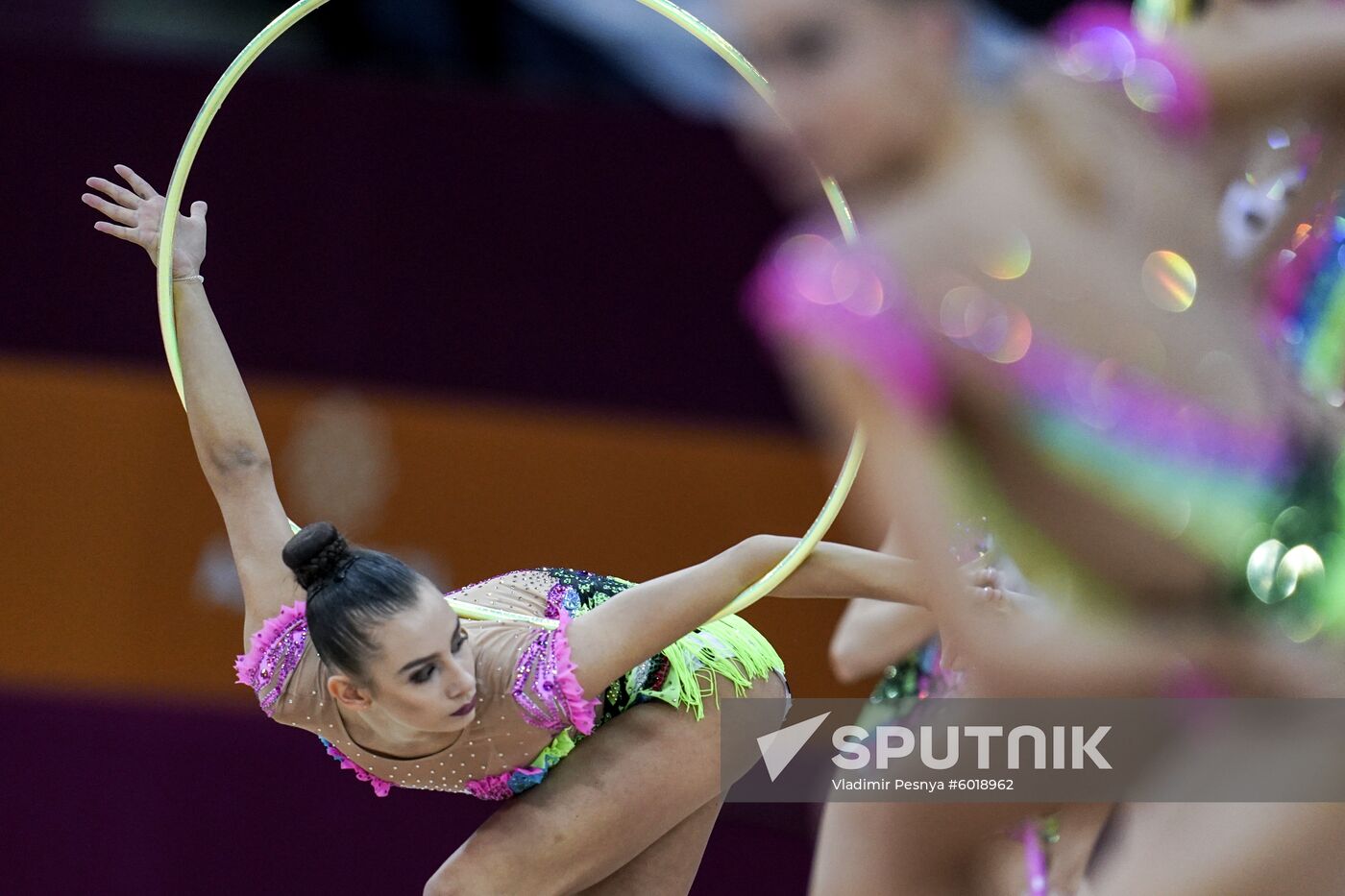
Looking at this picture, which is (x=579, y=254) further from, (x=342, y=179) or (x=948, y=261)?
(x=948, y=261)

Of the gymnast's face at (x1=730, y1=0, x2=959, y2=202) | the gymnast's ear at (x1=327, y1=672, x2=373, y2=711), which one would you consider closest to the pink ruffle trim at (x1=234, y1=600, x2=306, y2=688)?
the gymnast's ear at (x1=327, y1=672, x2=373, y2=711)

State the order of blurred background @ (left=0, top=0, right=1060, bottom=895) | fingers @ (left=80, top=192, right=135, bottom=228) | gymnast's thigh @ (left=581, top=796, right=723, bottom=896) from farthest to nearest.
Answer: blurred background @ (left=0, top=0, right=1060, bottom=895)
gymnast's thigh @ (left=581, top=796, right=723, bottom=896)
fingers @ (left=80, top=192, right=135, bottom=228)

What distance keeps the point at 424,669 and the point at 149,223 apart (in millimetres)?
773

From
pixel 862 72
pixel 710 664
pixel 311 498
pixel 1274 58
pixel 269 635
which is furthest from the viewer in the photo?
pixel 311 498

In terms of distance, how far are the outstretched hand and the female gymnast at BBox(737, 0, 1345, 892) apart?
118cm

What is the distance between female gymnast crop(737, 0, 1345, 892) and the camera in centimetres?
142

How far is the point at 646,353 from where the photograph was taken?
15.6ft

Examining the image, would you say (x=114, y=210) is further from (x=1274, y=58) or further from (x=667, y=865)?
(x=1274, y=58)

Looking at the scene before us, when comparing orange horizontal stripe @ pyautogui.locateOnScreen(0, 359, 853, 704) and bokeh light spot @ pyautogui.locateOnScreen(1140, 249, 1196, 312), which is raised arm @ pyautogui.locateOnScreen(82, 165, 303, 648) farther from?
orange horizontal stripe @ pyautogui.locateOnScreen(0, 359, 853, 704)

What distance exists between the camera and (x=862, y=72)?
4.61 feet

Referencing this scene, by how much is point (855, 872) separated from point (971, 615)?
828mm

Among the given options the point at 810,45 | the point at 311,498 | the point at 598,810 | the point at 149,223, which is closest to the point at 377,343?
the point at 311,498

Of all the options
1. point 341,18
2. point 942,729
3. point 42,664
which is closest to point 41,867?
point 42,664

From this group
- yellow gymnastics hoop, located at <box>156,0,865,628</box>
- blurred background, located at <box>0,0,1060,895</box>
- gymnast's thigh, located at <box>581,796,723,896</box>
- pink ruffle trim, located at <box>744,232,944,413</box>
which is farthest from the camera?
blurred background, located at <box>0,0,1060,895</box>
